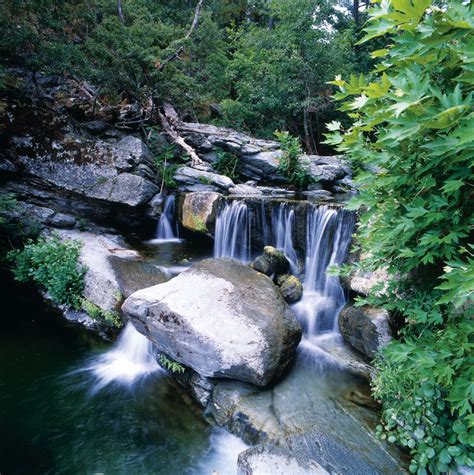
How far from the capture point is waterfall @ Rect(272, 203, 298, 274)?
7445mm

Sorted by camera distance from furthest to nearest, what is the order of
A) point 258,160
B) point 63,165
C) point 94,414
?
point 258,160 → point 63,165 → point 94,414

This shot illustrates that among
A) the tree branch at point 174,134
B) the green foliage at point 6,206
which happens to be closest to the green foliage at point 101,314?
the green foliage at point 6,206

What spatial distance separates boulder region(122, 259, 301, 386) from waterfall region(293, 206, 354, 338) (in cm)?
103

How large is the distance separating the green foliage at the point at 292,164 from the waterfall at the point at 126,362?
7984 millimetres

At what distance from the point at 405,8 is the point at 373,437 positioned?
407cm

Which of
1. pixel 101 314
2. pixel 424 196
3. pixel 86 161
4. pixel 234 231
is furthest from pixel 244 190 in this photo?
pixel 424 196

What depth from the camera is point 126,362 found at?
537 centimetres

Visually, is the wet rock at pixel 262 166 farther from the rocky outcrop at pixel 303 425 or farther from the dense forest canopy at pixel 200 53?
the rocky outcrop at pixel 303 425

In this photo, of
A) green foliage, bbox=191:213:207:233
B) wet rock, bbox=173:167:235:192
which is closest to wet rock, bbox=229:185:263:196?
wet rock, bbox=173:167:235:192

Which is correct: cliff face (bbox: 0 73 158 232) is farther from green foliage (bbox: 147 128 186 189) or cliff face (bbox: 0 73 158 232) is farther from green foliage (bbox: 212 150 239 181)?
green foliage (bbox: 212 150 239 181)

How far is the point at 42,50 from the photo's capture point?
7.55m

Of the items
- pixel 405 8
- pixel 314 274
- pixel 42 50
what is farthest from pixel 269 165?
pixel 405 8

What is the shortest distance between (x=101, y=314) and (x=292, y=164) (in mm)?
8362

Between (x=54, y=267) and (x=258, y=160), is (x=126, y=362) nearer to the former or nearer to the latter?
(x=54, y=267)
